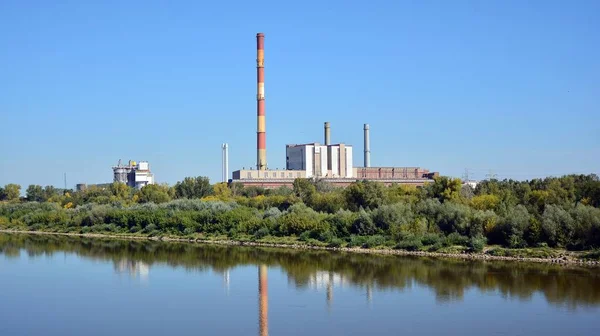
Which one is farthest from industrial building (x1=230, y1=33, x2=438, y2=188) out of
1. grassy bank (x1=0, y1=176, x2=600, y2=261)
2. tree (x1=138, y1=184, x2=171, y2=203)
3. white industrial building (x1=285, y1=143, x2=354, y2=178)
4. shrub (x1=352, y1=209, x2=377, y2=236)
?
shrub (x1=352, y1=209, x2=377, y2=236)

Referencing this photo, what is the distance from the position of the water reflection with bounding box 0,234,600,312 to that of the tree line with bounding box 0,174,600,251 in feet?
6.85

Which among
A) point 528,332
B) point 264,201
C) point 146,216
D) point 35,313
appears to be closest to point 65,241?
point 146,216

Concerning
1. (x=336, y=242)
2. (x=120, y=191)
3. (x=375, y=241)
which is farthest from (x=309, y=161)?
(x=375, y=241)

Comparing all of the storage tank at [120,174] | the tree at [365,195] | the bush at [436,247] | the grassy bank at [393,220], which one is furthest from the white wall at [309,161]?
the bush at [436,247]

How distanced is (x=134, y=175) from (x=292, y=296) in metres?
57.3

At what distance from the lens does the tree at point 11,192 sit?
73875 millimetres

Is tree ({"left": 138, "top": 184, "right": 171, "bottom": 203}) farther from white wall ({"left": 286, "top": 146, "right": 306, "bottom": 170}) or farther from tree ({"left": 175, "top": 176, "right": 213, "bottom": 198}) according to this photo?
white wall ({"left": 286, "top": 146, "right": 306, "bottom": 170})

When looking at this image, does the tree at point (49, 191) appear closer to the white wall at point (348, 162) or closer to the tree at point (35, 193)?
the tree at point (35, 193)

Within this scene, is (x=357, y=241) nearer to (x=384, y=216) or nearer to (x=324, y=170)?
(x=384, y=216)

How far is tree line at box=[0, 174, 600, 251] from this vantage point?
1072 inches

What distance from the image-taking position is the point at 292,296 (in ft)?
65.9

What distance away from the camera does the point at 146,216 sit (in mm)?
40906

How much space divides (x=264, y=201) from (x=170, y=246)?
32.1 ft

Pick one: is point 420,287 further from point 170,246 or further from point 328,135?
point 328,135
